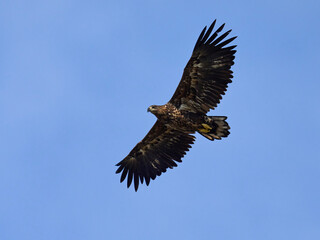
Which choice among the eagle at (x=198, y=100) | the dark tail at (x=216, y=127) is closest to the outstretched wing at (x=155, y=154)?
the eagle at (x=198, y=100)

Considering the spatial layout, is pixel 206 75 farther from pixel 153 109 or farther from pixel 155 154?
pixel 155 154

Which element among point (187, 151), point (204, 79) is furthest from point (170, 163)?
point (204, 79)

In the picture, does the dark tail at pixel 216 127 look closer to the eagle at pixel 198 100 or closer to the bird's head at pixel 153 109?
the eagle at pixel 198 100

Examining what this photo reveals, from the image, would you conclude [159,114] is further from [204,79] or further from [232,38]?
[232,38]

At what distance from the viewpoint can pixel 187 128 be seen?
2030 centimetres

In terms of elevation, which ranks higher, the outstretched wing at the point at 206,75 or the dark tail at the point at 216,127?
the outstretched wing at the point at 206,75

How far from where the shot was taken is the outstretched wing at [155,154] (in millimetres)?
21080

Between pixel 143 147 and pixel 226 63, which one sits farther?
pixel 143 147

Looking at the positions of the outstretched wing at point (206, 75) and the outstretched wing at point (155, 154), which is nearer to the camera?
the outstretched wing at point (206, 75)

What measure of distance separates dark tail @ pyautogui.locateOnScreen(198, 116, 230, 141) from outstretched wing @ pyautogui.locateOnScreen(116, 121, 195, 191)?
129 centimetres

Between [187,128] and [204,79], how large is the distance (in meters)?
1.77

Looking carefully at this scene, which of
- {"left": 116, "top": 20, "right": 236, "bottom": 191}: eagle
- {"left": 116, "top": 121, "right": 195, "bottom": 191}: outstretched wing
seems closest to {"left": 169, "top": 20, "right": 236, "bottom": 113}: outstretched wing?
{"left": 116, "top": 20, "right": 236, "bottom": 191}: eagle

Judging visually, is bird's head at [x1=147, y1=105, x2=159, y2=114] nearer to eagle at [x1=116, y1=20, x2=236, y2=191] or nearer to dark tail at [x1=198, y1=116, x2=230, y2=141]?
eagle at [x1=116, y1=20, x2=236, y2=191]

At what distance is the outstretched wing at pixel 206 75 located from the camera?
63.3 ft
